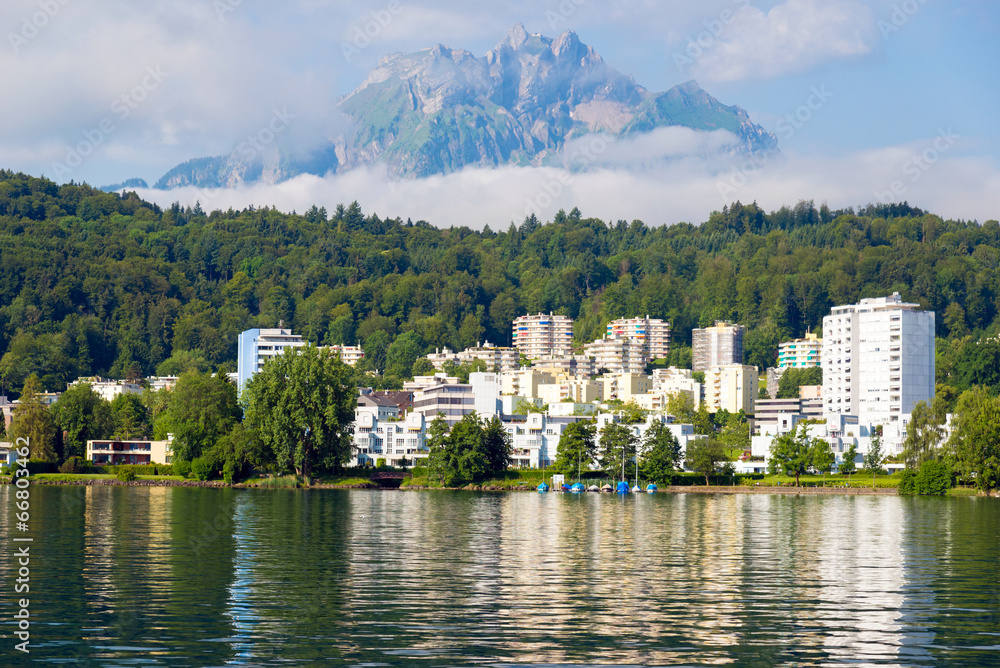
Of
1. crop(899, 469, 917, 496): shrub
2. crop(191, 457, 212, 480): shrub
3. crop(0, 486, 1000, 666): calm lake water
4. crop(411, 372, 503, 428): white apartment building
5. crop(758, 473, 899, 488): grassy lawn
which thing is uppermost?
crop(411, 372, 503, 428): white apartment building

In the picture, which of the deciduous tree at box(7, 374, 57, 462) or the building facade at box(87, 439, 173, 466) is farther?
the building facade at box(87, 439, 173, 466)

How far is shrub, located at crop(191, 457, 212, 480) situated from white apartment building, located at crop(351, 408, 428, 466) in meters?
31.5

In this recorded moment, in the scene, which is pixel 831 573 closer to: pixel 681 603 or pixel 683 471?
pixel 681 603

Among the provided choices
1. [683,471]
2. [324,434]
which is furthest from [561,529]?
[683,471]

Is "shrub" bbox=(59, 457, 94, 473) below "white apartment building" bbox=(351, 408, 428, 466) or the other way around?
below

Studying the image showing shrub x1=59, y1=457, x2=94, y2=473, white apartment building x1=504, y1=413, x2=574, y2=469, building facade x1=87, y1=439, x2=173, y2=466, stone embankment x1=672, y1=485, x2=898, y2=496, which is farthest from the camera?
white apartment building x1=504, y1=413, x2=574, y2=469

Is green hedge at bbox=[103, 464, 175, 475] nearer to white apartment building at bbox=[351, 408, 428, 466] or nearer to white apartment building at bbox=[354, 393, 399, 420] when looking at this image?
white apartment building at bbox=[351, 408, 428, 466]

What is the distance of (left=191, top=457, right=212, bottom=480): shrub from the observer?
108 metres

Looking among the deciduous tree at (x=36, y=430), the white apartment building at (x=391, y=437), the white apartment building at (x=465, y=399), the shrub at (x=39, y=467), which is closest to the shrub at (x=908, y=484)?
the white apartment building at (x=391, y=437)

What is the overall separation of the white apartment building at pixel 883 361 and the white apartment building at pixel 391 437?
234 ft

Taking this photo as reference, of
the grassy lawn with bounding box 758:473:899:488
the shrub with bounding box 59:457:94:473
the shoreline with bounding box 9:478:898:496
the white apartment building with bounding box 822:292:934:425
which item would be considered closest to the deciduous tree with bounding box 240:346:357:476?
the shoreline with bounding box 9:478:898:496

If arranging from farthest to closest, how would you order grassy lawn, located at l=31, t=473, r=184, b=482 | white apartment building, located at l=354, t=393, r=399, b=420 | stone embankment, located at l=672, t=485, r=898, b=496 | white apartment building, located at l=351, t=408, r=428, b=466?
white apartment building, located at l=354, t=393, r=399, b=420, white apartment building, located at l=351, t=408, r=428, b=466, grassy lawn, located at l=31, t=473, r=184, b=482, stone embankment, located at l=672, t=485, r=898, b=496

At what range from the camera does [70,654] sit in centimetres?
2303

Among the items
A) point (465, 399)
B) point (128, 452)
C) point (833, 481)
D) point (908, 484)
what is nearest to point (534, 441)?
point (465, 399)
